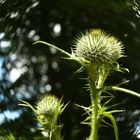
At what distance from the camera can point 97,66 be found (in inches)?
55.1

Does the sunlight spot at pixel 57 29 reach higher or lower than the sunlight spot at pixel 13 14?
higher

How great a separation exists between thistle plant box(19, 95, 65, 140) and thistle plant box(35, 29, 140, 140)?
6cm

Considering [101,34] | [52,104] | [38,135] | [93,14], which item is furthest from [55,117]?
[93,14]

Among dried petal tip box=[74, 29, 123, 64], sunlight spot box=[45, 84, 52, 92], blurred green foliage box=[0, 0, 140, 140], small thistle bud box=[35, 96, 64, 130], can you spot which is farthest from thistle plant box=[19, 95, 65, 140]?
sunlight spot box=[45, 84, 52, 92]

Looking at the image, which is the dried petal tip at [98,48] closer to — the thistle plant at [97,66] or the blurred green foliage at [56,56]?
the thistle plant at [97,66]

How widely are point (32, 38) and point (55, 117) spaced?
86 centimetres

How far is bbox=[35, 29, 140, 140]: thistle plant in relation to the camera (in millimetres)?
1338

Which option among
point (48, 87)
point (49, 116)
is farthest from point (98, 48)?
point (48, 87)

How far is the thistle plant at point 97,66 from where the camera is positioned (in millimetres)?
1338

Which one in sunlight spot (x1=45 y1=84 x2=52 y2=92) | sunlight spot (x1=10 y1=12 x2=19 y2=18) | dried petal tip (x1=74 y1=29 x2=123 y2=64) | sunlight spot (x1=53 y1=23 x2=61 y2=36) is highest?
dried petal tip (x1=74 y1=29 x2=123 y2=64)

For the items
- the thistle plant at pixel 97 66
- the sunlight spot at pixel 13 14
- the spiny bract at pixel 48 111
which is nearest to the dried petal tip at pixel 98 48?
the thistle plant at pixel 97 66

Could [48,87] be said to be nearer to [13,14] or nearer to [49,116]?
[13,14]

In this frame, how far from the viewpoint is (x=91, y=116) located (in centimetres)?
135

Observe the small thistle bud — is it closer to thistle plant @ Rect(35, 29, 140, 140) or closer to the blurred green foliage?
thistle plant @ Rect(35, 29, 140, 140)
